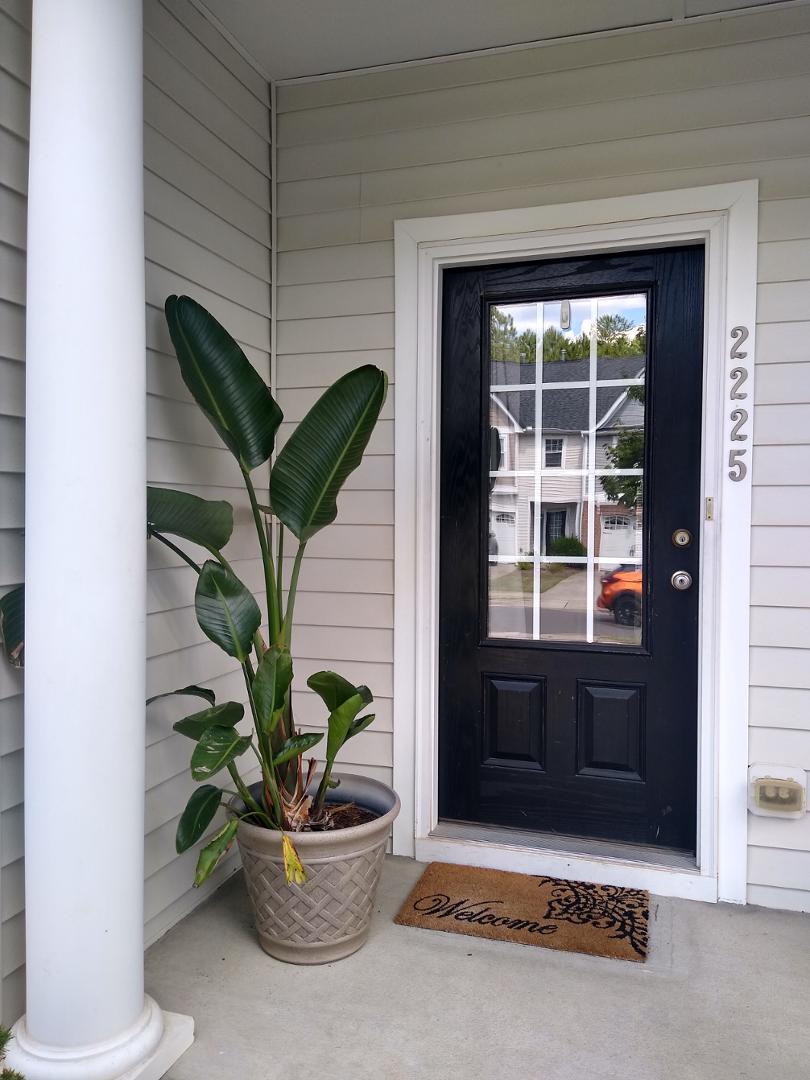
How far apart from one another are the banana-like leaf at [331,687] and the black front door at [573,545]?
0.75 metres

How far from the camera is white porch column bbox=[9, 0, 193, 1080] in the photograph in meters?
1.55

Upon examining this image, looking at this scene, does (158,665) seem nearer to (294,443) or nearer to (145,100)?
(294,443)

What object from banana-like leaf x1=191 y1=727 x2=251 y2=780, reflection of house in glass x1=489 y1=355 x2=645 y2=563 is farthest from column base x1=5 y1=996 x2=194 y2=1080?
reflection of house in glass x1=489 y1=355 x2=645 y2=563

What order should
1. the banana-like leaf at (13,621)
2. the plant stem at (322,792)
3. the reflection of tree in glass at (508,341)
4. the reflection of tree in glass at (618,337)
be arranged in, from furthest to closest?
1. the reflection of tree in glass at (508,341)
2. the reflection of tree in glass at (618,337)
3. the plant stem at (322,792)
4. the banana-like leaf at (13,621)

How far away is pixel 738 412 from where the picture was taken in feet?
7.93

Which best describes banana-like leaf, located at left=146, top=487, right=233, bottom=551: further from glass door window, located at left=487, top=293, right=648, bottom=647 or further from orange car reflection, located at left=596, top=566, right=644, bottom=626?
orange car reflection, located at left=596, top=566, right=644, bottom=626

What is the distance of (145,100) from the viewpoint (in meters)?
2.18

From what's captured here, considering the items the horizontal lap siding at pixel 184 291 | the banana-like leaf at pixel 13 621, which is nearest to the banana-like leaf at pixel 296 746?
the horizontal lap siding at pixel 184 291

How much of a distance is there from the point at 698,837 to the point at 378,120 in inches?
102

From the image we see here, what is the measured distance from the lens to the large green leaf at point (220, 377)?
2.11 m

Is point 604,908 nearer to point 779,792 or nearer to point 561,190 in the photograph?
point 779,792

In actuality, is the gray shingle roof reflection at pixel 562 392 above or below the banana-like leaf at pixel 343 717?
above

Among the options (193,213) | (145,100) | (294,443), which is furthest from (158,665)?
(145,100)

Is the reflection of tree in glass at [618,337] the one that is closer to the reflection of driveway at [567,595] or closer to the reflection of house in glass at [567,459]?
the reflection of house in glass at [567,459]
